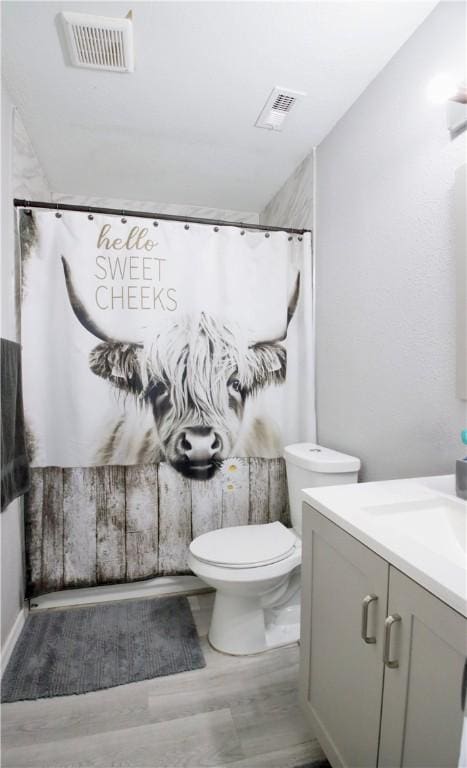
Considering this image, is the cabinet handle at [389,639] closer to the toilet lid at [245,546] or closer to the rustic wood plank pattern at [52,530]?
the toilet lid at [245,546]

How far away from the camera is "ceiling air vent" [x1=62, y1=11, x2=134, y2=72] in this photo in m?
1.33

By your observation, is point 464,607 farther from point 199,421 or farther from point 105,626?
point 105,626

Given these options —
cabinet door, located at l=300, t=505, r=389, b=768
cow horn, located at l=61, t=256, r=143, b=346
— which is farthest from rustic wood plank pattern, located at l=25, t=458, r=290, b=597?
cabinet door, located at l=300, t=505, r=389, b=768

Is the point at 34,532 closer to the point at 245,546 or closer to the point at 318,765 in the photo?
the point at 245,546

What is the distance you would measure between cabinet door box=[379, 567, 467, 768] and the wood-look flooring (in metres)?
0.60

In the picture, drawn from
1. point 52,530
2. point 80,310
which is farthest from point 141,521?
point 80,310

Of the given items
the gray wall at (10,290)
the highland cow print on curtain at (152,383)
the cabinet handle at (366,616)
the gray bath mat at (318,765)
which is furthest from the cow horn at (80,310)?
the gray bath mat at (318,765)

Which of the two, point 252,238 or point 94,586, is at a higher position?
point 252,238

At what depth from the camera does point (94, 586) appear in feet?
6.56

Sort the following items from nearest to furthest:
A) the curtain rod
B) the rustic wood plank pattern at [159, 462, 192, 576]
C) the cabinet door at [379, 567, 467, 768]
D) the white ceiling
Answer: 1. the cabinet door at [379, 567, 467, 768]
2. the white ceiling
3. the curtain rod
4. the rustic wood plank pattern at [159, 462, 192, 576]

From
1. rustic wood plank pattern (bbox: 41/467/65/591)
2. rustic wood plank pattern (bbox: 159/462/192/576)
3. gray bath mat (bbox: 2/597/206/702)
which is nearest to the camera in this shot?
gray bath mat (bbox: 2/597/206/702)

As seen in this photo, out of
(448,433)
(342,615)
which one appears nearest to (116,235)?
(448,433)

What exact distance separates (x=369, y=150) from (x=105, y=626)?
238 centimetres

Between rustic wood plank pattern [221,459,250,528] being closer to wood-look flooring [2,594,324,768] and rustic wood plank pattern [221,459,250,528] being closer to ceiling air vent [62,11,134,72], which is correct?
wood-look flooring [2,594,324,768]
